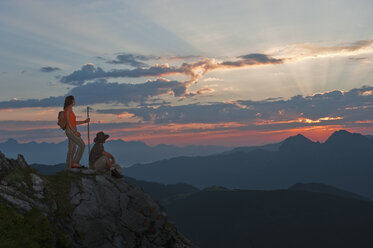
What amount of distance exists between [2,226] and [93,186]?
6.22 m

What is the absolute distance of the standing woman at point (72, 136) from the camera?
1877cm

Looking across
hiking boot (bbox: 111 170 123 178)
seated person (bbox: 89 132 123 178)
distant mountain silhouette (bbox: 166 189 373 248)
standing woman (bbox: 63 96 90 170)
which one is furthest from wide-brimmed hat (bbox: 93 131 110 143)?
distant mountain silhouette (bbox: 166 189 373 248)

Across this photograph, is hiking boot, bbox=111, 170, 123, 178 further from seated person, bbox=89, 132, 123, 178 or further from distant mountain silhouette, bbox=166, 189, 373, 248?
distant mountain silhouette, bbox=166, 189, 373, 248

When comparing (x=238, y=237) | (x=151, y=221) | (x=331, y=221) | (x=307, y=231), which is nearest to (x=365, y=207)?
(x=331, y=221)

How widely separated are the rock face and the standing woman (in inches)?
41.7

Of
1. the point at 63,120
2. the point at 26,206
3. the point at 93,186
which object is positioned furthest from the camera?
the point at 63,120

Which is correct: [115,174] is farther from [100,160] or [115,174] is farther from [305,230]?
[305,230]

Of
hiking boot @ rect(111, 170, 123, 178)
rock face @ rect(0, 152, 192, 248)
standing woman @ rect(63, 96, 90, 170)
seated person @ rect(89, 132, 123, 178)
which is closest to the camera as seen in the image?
rock face @ rect(0, 152, 192, 248)

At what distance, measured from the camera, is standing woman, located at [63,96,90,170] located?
18.8 metres

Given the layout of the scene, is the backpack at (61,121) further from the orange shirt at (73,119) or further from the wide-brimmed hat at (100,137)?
the wide-brimmed hat at (100,137)

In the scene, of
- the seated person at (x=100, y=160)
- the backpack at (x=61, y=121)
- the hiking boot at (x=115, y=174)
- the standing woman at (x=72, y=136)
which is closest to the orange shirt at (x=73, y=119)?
the standing woman at (x=72, y=136)

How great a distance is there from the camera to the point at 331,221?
179875 mm

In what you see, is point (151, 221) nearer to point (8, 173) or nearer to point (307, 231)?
point (8, 173)

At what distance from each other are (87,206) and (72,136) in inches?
183
